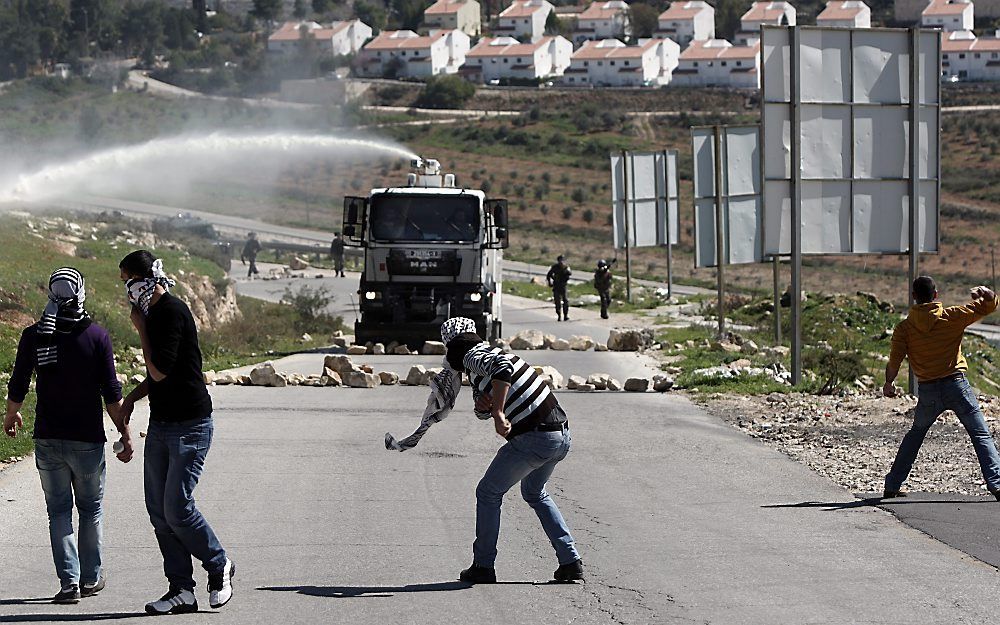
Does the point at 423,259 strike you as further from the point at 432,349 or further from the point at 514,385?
the point at 514,385

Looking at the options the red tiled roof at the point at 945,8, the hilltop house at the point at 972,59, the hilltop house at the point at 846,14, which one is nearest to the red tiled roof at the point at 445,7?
the hilltop house at the point at 846,14

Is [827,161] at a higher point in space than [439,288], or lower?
higher

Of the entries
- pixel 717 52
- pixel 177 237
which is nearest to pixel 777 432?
pixel 177 237

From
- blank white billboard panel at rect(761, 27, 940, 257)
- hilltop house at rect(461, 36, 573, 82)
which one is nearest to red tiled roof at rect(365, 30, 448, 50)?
hilltop house at rect(461, 36, 573, 82)

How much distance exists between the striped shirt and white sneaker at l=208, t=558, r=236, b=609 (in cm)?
171

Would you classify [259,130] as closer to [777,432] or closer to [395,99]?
[395,99]

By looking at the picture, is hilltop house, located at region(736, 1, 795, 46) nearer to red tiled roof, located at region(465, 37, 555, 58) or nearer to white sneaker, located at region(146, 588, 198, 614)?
red tiled roof, located at region(465, 37, 555, 58)

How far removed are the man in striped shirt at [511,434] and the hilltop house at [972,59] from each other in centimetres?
14131

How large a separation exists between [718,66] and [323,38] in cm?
5153

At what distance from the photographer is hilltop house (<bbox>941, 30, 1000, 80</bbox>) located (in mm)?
142375

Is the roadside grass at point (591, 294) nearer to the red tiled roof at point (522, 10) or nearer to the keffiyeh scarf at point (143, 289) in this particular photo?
the keffiyeh scarf at point (143, 289)

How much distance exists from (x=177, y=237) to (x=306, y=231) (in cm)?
2853

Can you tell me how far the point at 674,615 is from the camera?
7785 millimetres

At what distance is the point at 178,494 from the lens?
758cm
